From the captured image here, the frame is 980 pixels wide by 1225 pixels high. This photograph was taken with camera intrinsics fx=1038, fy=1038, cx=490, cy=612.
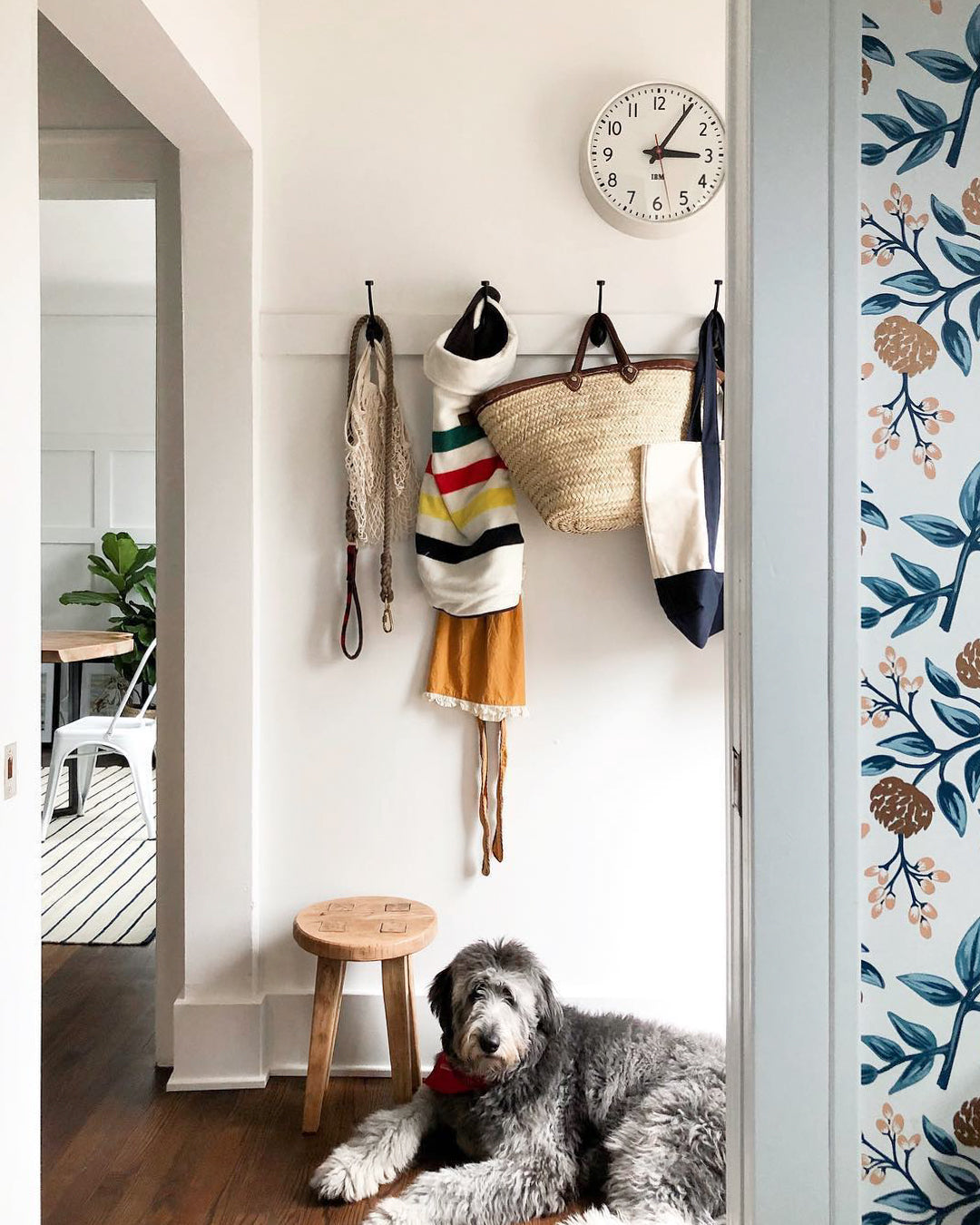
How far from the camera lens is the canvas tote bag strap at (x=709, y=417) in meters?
2.34

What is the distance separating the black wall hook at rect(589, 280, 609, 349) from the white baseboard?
159cm

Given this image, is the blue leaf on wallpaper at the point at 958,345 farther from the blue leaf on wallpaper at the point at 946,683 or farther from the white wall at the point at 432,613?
the white wall at the point at 432,613

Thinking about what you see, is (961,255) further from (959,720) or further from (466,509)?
(466,509)

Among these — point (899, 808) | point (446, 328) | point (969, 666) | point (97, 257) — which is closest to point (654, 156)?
point (446, 328)

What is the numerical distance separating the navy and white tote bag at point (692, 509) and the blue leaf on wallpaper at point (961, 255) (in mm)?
1194

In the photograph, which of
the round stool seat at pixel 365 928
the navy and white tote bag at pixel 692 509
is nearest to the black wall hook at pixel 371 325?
the navy and white tote bag at pixel 692 509

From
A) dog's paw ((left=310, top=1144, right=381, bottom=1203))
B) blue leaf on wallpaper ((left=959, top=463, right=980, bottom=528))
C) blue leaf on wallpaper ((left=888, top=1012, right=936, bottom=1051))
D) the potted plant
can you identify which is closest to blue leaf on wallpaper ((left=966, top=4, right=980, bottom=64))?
blue leaf on wallpaper ((left=959, top=463, right=980, bottom=528))

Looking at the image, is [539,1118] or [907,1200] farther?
[539,1118]

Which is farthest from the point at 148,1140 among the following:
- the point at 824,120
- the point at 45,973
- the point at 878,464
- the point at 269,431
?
the point at 824,120

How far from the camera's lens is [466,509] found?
8.06 ft

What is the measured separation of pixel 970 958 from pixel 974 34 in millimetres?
994

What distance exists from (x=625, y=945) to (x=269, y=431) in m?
1.54

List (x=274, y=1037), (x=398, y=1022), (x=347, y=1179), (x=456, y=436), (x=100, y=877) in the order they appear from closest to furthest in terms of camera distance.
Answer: (x=347, y=1179) → (x=398, y=1022) → (x=456, y=436) → (x=274, y=1037) → (x=100, y=877)

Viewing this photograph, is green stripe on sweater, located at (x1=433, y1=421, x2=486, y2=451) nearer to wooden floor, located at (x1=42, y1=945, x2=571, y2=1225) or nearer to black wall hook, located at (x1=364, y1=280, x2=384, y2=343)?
black wall hook, located at (x1=364, y1=280, x2=384, y2=343)
